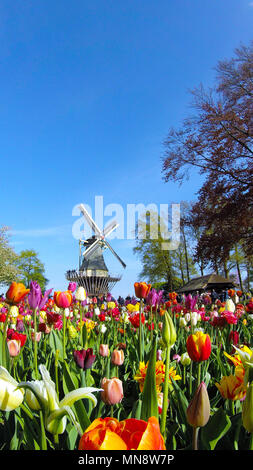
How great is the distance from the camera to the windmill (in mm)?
29859

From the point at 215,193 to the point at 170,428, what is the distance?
1591 cm

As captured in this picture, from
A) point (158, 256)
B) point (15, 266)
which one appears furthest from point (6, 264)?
point (158, 256)

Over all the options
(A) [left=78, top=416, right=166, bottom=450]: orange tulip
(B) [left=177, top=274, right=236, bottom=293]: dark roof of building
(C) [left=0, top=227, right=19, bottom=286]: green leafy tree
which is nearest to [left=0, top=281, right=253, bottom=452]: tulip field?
(A) [left=78, top=416, right=166, bottom=450]: orange tulip

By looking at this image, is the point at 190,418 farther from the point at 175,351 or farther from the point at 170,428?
A: the point at 175,351

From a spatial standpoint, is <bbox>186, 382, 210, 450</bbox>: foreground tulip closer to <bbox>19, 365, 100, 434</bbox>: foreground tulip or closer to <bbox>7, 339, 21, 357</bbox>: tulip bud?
<bbox>19, 365, 100, 434</bbox>: foreground tulip

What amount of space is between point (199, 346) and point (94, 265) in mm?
31209

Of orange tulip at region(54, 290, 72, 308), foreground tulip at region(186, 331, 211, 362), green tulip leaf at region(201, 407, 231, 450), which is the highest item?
orange tulip at region(54, 290, 72, 308)

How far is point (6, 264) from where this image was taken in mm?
39000

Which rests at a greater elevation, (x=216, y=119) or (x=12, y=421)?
(x=216, y=119)

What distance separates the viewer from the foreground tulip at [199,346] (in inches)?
49.1

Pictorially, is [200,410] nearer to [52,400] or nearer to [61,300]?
[52,400]

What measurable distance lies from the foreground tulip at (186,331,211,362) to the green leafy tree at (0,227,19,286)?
38.5 m
